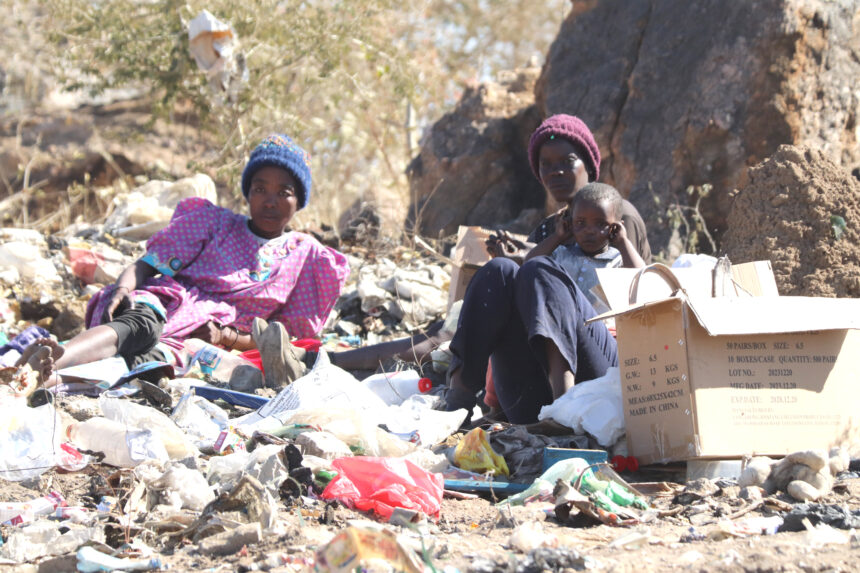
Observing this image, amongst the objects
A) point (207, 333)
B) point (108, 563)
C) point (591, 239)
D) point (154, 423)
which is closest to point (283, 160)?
point (207, 333)

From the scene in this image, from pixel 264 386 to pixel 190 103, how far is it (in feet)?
19.2

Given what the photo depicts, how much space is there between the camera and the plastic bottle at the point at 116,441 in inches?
118

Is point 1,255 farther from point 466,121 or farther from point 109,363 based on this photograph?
point 466,121

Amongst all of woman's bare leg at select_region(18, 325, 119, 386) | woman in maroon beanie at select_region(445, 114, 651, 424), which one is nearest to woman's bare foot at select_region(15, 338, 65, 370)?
woman's bare leg at select_region(18, 325, 119, 386)

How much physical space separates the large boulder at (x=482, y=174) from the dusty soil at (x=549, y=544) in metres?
4.90

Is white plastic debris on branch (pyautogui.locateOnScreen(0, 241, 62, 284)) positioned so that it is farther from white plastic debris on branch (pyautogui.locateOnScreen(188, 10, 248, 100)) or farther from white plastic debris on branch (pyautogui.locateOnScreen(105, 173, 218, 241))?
white plastic debris on branch (pyautogui.locateOnScreen(188, 10, 248, 100))

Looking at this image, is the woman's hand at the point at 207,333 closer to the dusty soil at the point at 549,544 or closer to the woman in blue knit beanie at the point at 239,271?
the woman in blue knit beanie at the point at 239,271

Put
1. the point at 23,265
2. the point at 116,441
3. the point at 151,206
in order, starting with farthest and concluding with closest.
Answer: the point at 151,206 → the point at 23,265 → the point at 116,441

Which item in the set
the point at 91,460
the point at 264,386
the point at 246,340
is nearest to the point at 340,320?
the point at 246,340

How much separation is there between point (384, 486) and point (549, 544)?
59 centimetres

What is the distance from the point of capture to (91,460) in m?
3.05

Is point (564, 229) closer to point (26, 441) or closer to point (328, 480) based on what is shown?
point (328, 480)

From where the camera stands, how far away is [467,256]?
4762 mm

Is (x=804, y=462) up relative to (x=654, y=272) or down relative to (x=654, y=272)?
down
